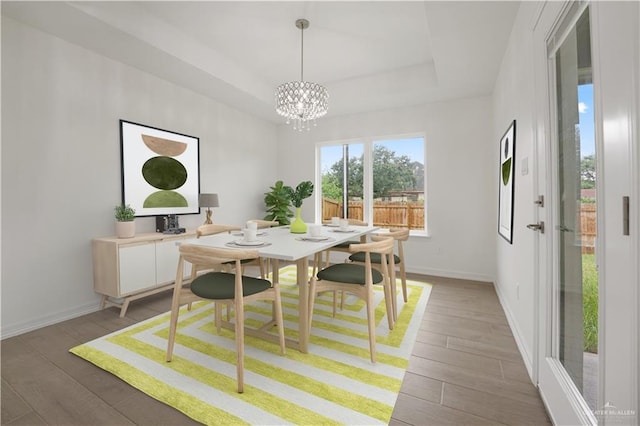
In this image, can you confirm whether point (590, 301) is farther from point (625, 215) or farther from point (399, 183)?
point (399, 183)

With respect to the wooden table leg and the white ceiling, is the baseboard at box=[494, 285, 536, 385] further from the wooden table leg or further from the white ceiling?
the white ceiling

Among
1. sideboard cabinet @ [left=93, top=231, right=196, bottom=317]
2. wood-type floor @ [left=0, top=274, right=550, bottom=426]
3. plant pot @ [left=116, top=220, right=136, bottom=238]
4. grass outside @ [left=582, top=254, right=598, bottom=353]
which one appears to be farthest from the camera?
→ plant pot @ [left=116, top=220, right=136, bottom=238]

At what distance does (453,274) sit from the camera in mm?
4148

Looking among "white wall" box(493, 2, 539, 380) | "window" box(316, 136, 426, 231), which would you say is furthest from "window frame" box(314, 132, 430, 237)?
"white wall" box(493, 2, 539, 380)

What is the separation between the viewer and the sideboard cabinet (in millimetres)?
2680

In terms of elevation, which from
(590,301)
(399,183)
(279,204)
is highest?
(399,183)

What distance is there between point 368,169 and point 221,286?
3.49 meters

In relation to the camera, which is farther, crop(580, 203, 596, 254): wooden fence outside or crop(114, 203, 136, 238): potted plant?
crop(114, 203, 136, 238): potted plant

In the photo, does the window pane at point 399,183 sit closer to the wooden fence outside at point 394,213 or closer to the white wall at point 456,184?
the wooden fence outside at point 394,213

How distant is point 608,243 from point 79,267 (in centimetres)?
374

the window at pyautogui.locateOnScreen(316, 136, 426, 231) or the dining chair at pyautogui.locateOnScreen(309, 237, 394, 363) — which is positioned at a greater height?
the window at pyautogui.locateOnScreen(316, 136, 426, 231)

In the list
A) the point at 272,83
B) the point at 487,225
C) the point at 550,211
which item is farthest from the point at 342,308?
the point at 272,83

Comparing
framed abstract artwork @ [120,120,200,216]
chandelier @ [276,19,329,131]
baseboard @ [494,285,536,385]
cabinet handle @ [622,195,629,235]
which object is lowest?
baseboard @ [494,285,536,385]

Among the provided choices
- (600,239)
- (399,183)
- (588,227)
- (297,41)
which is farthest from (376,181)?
(600,239)
